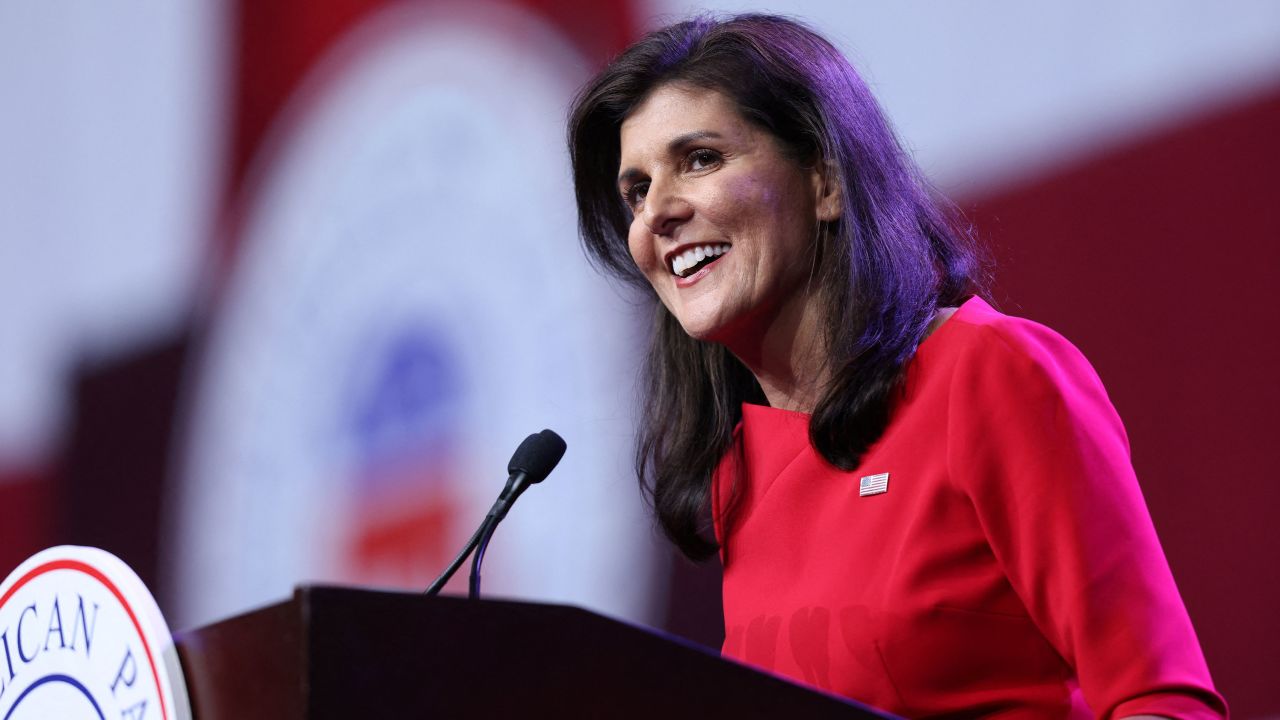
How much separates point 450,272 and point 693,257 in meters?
1.20

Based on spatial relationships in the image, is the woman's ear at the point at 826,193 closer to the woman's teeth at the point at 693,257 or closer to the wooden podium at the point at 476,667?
the woman's teeth at the point at 693,257

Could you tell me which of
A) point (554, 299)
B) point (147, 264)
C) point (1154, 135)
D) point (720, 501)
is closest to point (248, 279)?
point (147, 264)

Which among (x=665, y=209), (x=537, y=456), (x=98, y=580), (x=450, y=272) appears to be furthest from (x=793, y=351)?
(x=450, y=272)

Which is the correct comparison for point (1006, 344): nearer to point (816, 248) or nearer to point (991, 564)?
point (991, 564)

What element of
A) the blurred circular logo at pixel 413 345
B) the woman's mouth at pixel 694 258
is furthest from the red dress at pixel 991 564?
the blurred circular logo at pixel 413 345

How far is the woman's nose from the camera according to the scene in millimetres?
1653

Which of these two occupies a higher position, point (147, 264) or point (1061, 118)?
point (147, 264)

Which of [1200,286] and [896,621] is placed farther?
[1200,286]

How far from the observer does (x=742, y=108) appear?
1.65 m

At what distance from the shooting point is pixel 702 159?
1660mm

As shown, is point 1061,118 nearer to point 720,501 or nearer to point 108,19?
point 720,501

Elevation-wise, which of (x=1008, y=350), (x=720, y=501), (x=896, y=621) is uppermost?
(x=1008, y=350)

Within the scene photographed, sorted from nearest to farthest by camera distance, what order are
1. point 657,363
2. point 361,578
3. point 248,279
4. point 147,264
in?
point 657,363
point 361,578
point 248,279
point 147,264

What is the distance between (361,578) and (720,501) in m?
1.22
